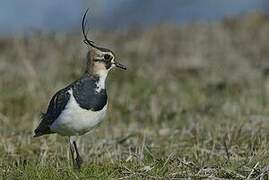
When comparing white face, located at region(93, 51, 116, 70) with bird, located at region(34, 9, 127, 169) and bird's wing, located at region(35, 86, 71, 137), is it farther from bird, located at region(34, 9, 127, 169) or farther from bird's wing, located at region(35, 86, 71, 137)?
bird's wing, located at region(35, 86, 71, 137)

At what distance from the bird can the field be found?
265mm

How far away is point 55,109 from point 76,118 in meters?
0.29

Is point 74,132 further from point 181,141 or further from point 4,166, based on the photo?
point 181,141

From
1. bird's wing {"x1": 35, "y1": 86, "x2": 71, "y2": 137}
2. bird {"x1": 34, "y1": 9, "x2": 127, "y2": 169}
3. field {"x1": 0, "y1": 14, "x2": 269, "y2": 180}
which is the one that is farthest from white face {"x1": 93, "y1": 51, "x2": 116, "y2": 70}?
field {"x1": 0, "y1": 14, "x2": 269, "y2": 180}

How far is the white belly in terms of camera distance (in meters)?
4.79

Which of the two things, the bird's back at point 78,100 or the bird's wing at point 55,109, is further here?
the bird's wing at point 55,109

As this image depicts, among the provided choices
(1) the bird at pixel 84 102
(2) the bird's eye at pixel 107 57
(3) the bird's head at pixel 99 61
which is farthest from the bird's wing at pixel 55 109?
(2) the bird's eye at pixel 107 57

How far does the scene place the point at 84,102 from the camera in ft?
15.9

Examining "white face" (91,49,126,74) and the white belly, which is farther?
"white face" (91,49,126,74)

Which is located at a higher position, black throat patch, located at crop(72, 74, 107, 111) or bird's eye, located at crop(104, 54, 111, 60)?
bird's eye, located at crop(104, 54, 111, 60)

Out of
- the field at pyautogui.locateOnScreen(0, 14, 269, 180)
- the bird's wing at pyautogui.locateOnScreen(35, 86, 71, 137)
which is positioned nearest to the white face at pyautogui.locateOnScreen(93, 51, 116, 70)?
the bird's wing at pyautogui.locateOnScreen(35, 86, 71, 137)

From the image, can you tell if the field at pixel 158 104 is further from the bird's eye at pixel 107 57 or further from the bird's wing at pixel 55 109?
the bird's eye at pixel 107 57

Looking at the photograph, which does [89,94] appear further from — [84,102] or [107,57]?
[107,57]

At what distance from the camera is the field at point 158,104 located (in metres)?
4.93
